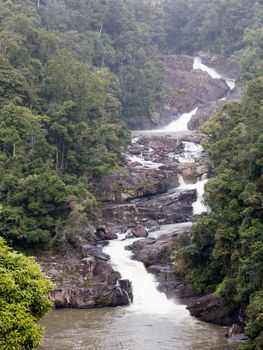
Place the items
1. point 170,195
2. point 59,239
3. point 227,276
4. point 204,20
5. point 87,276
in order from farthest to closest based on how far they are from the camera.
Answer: point 204,20 → point 170,195 → point 59,239 → point 87,276 → point 227,276

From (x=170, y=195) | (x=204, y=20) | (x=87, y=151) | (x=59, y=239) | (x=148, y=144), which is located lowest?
(x=59, y=239)

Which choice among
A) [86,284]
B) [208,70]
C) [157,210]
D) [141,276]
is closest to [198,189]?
[157,210]

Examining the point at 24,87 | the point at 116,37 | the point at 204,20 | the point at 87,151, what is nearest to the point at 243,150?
the point at 87,151

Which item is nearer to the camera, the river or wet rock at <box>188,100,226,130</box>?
the river

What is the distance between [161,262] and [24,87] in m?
18.8

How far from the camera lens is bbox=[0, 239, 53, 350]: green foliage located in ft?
44.8

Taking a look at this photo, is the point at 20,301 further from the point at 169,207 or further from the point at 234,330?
the point at 169,207

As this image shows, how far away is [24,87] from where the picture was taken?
45625 mm

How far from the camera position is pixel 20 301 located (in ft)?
47.2

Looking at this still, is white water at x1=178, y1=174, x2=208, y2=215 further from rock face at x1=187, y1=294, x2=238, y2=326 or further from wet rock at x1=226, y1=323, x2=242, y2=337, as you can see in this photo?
wet rock at x1=226, y1=323, x2=242, y2=337

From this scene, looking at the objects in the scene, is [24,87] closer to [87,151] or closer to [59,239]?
[87,151]

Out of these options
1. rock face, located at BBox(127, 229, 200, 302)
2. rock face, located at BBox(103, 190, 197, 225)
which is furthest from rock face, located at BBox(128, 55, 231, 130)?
rock face, located at BBox(127, 229, 200, 302)

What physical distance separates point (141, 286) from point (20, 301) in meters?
19.1

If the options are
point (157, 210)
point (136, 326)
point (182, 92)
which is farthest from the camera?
point (182, 92)
